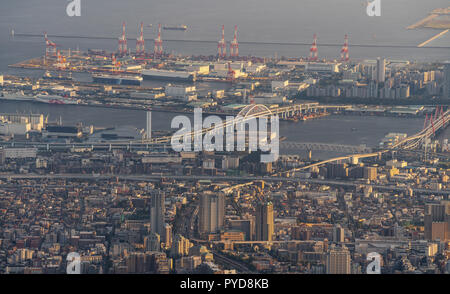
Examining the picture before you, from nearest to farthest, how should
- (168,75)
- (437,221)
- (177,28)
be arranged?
(437,221), (168,75), (177,28)

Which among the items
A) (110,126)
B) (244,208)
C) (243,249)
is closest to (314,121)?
(110,126)

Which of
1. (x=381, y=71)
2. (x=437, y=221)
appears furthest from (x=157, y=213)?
(x=381, y=71)

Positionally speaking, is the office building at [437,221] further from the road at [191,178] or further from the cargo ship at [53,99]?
the cargo ship at [53,99]

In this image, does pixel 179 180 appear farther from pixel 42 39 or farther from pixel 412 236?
pixel 42 39

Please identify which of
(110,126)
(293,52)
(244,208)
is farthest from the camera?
(293,52)
